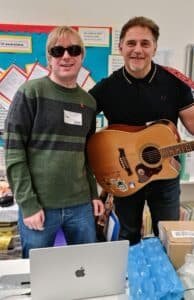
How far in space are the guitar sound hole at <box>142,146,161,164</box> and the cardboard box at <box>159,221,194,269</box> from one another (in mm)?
612

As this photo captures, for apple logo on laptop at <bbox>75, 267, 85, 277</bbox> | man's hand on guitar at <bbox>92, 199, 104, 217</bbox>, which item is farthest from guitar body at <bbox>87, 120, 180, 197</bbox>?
apple logo on laptop at <bbox>75, 267, 85, 277</bbox>

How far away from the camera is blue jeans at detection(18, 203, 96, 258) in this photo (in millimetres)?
1334

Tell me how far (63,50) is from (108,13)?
101 centimetres

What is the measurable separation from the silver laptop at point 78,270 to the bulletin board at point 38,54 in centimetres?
156

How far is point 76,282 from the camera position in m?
0.93

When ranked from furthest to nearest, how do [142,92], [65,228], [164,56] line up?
[164,56]
[142,92]
[65,228]

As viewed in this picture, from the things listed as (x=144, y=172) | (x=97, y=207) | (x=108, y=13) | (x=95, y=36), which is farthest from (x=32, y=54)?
(x=97, y=207)

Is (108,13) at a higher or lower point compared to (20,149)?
higher

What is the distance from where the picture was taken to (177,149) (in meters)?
1.67

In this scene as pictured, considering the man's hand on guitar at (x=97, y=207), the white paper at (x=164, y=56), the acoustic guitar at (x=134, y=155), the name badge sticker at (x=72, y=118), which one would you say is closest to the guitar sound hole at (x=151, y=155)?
the acoustic guitar at (x=134, y=155)

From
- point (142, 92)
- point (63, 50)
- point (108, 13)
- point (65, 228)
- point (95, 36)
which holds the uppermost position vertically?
point (108, 13)

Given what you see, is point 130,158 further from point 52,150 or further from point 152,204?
point 52,150

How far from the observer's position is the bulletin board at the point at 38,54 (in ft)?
7.00

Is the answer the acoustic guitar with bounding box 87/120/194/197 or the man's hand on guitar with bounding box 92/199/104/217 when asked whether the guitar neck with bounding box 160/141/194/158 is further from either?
the man's hand on guitar with bounding box 92/199/104/217
